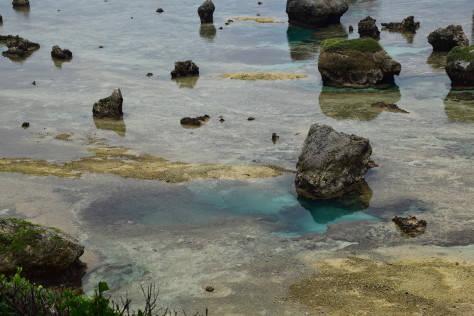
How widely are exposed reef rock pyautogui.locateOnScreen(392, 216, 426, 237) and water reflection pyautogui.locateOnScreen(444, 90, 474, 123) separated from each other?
11.5 m

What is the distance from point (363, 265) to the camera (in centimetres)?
1769

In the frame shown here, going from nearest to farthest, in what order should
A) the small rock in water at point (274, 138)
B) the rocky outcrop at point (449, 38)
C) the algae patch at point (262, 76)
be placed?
the small rock in water at point (274, 138)
the algae patch at point (262, 76)
the rocky outcrop at point (449, 38)

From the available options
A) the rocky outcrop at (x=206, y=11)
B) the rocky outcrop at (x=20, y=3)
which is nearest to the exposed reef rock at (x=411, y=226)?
the rocky outcrop at (x=206, y=11)

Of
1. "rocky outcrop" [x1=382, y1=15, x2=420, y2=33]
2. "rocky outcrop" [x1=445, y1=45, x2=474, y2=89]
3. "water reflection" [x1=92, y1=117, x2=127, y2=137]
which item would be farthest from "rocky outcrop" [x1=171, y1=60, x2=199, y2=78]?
"rocky outcrop" [x1=382, y1=15, x2=420, y2=33]

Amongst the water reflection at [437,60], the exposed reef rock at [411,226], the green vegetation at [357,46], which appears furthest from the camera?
the water reflection at [437,60]

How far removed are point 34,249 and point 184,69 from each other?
2476cm

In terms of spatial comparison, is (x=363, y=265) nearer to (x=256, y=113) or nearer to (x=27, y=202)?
(x=27, y=202)

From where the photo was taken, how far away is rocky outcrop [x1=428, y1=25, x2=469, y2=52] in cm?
4278

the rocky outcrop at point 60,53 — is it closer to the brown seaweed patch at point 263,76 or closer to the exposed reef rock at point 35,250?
the brown seaweed patch at point 263,76

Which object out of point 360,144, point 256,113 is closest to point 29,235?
point 360,144

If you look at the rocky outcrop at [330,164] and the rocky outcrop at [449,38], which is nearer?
the rocky outcrop at [330,164]

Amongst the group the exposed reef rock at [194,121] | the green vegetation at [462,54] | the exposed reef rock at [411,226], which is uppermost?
the green vegetation at [462,54]

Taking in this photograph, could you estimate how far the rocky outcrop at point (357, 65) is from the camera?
3675 centimetres

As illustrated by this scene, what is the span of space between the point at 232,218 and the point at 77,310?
12177 millimetres
